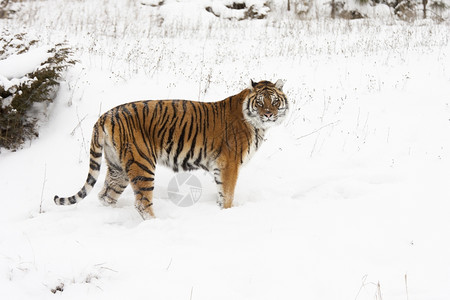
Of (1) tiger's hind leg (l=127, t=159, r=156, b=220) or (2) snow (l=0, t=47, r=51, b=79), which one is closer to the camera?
(1) tiger's hind leg (l=127, t=159, r=156, b=220)

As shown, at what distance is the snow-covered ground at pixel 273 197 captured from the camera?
324cm

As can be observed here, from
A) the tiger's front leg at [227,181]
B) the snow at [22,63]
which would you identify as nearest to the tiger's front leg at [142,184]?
the tiger's front leg at [227,181]

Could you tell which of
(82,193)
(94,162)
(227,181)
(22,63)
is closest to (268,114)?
(227,181)

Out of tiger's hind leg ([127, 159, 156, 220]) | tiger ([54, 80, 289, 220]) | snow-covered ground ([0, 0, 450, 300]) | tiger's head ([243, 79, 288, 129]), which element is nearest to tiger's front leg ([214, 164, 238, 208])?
tiger ([54, 80, 289, 220])

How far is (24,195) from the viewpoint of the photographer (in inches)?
201

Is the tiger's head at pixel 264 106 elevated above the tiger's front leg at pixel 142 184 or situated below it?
above

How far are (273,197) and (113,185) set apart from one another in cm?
193

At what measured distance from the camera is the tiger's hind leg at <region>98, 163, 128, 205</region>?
15.3ft

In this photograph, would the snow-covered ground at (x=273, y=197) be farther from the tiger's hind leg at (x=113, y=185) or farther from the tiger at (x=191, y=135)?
the tiger at (x=191, y=135)

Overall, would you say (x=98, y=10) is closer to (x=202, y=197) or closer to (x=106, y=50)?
(x=106, y=50)

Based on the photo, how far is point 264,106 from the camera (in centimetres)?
463

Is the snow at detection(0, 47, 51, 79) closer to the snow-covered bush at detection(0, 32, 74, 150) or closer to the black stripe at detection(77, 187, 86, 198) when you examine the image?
the snow-covered bush at detection(0, 32, 74, 150)

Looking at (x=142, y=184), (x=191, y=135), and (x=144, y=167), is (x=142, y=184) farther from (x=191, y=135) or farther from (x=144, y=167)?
(x=191, y=135)

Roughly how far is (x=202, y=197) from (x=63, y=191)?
Result: 5.89 ft
